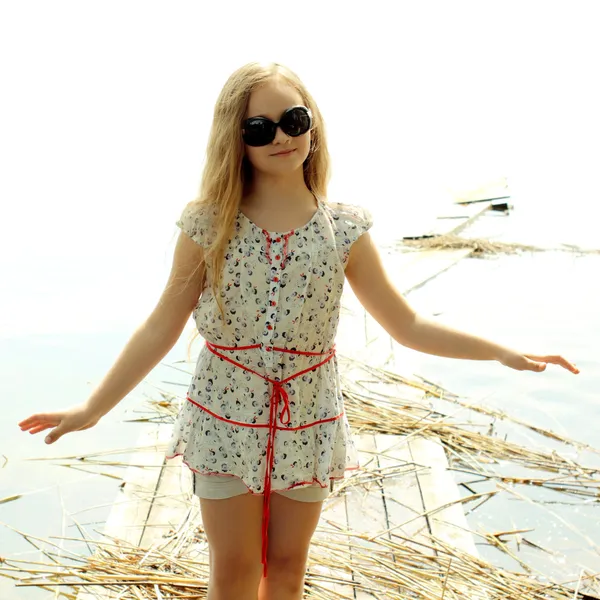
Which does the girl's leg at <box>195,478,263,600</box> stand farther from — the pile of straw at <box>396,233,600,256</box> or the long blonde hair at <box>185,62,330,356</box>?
the pile of straw at <box>396,233,600,256</box>

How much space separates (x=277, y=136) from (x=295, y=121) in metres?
0.05

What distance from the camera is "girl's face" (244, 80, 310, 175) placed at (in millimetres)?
1922

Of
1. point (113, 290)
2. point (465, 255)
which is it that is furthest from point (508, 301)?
point (113, 290)

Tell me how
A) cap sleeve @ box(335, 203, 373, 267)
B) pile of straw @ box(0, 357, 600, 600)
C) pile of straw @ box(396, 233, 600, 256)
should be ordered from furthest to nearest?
pile of straw @ box(396, 233, 600, 256) < pile of straw @ box(0, 357, 600, 600) < cap sleeve @ box(335, 203, 373, 267)

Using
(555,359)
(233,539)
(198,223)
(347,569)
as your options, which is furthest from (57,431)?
(555,359)

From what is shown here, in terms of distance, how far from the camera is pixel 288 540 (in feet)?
6.55

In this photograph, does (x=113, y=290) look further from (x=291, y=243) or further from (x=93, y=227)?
(x=291, y=243)

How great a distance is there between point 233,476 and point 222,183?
67cm

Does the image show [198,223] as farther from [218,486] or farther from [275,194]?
[218,486]

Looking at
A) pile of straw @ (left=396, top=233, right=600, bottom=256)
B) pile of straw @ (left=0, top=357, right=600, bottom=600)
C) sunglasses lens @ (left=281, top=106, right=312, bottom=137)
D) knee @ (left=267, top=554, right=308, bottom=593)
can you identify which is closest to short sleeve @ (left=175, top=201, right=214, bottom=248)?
sunglasses lens @ (left=281, top=106, right=312, bottom=137)

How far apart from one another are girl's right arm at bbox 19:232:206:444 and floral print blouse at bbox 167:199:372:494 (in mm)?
40

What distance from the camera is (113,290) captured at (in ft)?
18.7

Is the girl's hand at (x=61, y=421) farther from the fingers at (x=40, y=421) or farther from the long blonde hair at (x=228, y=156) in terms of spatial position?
the long blonde hair at (x=228, y=156)

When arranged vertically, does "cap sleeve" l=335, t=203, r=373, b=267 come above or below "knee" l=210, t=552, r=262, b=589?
above
